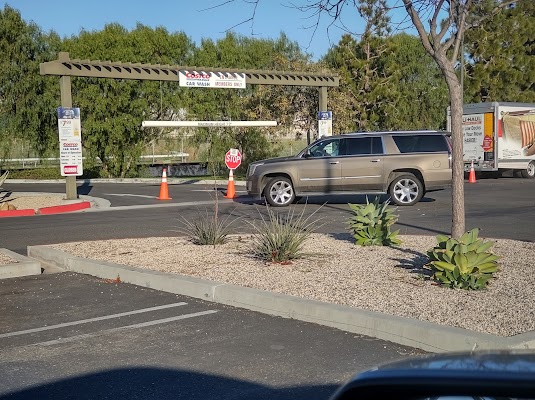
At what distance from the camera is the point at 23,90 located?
1561 inches

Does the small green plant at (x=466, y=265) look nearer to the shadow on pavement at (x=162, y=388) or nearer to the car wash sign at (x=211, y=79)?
the shadow on pavement at (x=162, y=388)

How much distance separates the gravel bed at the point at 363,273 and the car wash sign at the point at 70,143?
9.42 meters

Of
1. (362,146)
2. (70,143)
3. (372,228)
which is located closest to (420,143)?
(362,146)

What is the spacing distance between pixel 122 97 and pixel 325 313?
33842mm

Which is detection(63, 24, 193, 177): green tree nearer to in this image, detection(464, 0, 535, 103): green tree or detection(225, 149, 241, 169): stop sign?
detection(225, 149, 241, 169): stop sign

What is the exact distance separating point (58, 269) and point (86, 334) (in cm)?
411

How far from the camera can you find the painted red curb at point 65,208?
20.4 metres

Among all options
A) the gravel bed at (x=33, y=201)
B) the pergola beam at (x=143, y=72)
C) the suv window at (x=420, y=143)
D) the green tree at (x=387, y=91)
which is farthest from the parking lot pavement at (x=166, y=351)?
the green tree at (x=387, y=91)

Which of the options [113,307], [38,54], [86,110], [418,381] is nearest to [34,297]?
[113,307]

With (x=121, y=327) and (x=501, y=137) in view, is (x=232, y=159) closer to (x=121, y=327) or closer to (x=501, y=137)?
(x=501, y=137)

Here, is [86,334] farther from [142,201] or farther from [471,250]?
[142,201]

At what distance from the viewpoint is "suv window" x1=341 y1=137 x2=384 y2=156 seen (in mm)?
20062

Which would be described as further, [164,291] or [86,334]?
[164,291]

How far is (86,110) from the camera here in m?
39.6
